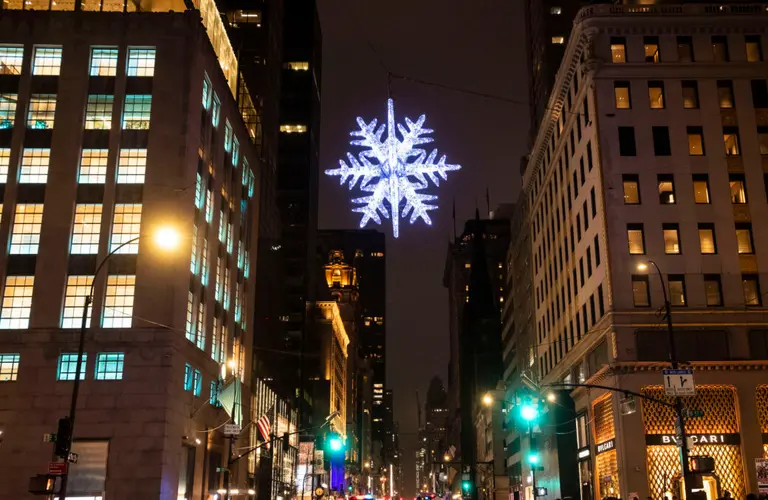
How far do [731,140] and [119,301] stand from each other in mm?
42726

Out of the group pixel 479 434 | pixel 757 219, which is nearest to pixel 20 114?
pixel 757 219

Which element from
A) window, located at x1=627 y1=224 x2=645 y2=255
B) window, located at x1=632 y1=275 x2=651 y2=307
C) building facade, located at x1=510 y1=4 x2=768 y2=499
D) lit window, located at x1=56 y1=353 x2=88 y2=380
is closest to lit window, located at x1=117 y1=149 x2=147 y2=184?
lit window, located at x1=56 y1=353 x2=88 y2=380

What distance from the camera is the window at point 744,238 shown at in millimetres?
52688

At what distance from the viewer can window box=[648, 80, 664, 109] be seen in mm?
55750

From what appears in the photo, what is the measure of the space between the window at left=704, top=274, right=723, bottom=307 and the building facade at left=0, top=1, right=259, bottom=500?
107 feet

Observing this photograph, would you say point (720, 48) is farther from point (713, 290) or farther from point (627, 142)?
point (713, 290)

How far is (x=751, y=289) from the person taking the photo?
170ft

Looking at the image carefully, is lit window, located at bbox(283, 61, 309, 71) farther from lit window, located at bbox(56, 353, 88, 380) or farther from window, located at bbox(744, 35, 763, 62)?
lit window, located at bbox(56, 353, 88, 380)

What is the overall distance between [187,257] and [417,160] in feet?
105

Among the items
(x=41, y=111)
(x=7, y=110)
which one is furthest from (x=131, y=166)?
(x=7, y=110)

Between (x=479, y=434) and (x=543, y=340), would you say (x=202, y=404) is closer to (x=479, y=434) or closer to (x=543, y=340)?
(x=543, y=340)

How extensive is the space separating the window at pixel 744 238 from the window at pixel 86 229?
138ft

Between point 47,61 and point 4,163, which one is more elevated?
point 47,61

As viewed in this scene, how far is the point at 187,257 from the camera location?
50.8 meters
